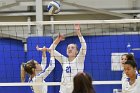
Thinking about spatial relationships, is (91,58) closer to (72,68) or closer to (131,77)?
(72,68)

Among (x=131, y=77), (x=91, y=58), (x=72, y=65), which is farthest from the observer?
(x=91, y=58)

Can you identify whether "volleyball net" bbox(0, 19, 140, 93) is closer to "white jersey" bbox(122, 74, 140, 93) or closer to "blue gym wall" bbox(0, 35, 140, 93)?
"blue gym wall" bbox(0, 35, 140, 93)

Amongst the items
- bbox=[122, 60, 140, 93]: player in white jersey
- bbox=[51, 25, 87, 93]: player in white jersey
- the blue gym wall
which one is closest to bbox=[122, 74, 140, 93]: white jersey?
bbox=[122, 60, 140, 93]: player in white jersey

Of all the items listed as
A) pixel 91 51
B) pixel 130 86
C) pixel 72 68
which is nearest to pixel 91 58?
pixel 91 51

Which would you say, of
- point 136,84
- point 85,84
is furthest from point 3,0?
point 85,84

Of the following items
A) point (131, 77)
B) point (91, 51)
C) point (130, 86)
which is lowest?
point (130, 86)

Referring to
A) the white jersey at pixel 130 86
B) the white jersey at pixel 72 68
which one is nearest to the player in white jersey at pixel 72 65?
the white jersey at pixel 72 68

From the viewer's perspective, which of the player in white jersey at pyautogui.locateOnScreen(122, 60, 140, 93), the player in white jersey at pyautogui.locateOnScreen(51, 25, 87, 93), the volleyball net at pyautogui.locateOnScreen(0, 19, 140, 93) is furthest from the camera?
the volleyball net at pyautogui.locateOnScreen(0, 19, 140, 93)

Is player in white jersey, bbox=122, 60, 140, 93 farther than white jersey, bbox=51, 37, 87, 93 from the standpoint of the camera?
No

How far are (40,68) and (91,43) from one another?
3.43 metres

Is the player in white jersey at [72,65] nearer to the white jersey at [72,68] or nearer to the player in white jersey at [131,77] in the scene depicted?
the white jersey at [72,68]

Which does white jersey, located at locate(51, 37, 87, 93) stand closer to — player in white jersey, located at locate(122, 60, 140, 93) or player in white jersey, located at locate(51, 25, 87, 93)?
player in white jersey, located at locate(51, 25, 87, 93)

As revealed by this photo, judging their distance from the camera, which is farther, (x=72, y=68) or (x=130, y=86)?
(x=72, y=68)

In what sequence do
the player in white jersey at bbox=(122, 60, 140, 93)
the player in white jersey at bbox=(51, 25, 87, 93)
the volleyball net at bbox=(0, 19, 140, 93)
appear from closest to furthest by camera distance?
the player in white jersey at bbox=(122, 60, 140, 93)
the player in white jersey at bbox=(51, 25, 87, 93)
the volleyball net at bbox=(0, 19, 140, 93)
